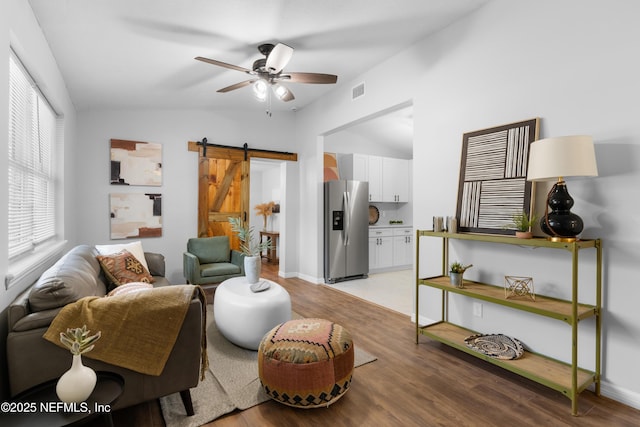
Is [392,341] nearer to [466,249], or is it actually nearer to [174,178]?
[466,249]

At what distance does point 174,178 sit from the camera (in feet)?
16.0

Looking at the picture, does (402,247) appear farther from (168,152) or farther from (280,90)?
(168,152)

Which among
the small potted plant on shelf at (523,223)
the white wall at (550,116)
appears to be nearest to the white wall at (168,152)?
Answer: the white wall at (550,116)

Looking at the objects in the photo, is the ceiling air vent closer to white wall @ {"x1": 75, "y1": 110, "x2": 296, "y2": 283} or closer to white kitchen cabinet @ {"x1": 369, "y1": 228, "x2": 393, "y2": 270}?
white wall @ {"x1": 75, "y1": 110, "x2": 296, "y2": 283}

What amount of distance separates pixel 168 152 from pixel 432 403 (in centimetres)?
463

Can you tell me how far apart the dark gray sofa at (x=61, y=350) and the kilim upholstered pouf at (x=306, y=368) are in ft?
1.51

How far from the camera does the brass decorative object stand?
2.42 metres

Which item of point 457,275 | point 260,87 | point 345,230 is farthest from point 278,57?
point 345,230

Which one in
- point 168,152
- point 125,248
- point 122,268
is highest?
point 168,152

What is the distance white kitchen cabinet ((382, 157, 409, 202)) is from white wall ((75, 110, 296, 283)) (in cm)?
222

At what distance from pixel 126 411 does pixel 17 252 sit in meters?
1.38

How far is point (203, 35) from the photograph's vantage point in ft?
9.48

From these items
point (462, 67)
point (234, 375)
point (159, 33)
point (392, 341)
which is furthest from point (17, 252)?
point (462, 67)

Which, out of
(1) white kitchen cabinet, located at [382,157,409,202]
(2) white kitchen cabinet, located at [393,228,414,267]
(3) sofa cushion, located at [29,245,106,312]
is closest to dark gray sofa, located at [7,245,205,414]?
(3) sofa cushion, located at [29,245,106,312]
